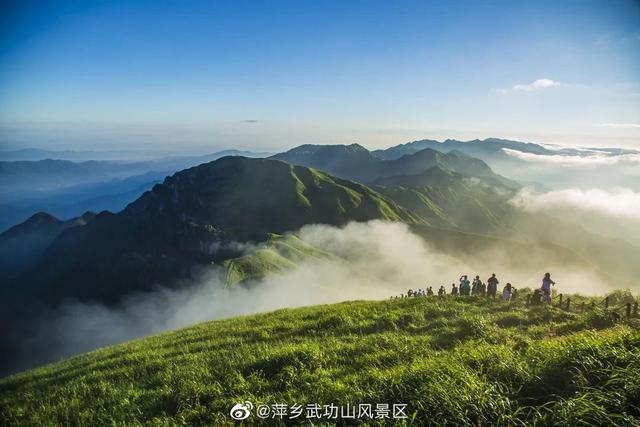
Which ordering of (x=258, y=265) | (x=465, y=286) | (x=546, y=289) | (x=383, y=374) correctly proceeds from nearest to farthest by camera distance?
(x=383, y=374), (x=546, y=289), (x=465, y=286), (x=258, y=265)

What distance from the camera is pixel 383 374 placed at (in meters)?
9.40

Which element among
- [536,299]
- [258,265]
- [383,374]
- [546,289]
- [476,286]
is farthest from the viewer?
[258,265]

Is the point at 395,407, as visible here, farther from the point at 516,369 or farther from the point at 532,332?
the point at 532,332

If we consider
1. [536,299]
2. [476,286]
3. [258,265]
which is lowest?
[258,265]

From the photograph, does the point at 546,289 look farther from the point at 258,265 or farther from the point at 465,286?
the point at 258,265

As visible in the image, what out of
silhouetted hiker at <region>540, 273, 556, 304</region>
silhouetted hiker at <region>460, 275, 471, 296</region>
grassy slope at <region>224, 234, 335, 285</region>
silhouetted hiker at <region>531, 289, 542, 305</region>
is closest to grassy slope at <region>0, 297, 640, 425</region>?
silhouetted hiker at <region>531, 289, 542, 305</region>

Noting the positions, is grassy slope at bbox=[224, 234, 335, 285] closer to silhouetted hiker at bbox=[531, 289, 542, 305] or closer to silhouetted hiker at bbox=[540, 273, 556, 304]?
silhouetted hiker at bbox=[540, 273, 556, 304]

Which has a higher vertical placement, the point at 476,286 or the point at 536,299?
the point at 536,299

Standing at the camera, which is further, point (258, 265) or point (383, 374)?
point (258, 265)

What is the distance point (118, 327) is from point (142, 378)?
210695 mm

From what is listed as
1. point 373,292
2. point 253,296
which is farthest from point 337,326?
point 373,292

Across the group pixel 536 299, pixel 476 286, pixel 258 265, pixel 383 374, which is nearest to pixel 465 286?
pixel 476 286

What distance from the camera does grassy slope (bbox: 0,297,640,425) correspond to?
6.82m

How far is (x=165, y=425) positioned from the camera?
849 centimetres
